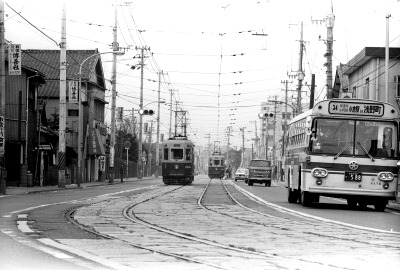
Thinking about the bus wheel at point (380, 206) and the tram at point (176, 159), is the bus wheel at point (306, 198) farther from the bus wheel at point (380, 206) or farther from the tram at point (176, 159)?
the tram at point (176, 159)

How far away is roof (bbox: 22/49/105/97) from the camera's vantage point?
211ft

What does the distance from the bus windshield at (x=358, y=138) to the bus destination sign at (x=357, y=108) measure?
0.97 ft

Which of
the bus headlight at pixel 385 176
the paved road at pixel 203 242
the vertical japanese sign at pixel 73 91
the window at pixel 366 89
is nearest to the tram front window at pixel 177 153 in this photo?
the vertical japanese sign at pixel 73 91

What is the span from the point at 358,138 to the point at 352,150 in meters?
0.42

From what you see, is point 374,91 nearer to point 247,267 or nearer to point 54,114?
point 54,114

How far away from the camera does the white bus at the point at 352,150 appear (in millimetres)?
23547

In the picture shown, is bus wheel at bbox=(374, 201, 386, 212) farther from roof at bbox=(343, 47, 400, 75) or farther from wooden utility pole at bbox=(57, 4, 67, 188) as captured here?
roof at bbox=(343, 47, 400, 75)

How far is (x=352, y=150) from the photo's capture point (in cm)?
2369

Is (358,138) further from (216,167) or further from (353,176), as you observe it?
(216,167)

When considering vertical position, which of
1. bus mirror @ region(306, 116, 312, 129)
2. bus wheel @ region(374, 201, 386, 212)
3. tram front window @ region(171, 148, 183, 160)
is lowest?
bus wheel @ region(374, 201, 386, 212)

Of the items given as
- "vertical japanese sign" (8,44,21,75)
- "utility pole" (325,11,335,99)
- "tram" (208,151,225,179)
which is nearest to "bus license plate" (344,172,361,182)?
"utility pole" (325,11,335,99)

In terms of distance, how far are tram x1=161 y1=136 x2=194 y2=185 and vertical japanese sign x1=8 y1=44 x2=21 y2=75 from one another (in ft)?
59.1

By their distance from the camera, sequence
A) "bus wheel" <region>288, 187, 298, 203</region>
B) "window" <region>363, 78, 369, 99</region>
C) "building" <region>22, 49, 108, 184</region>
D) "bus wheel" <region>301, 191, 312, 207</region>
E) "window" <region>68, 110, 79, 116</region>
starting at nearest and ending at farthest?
1. "bus wheel" <region>301, 191, 312, 207</region>
2. "bus wheel" <region>288, 187, 298, 203</region>
3. "window" <region>363, 78, 369, 99</region>
4. "building" <region>22, 49, 108, 184</region>
5. "window" <region>68, 110, 79, 116</region>

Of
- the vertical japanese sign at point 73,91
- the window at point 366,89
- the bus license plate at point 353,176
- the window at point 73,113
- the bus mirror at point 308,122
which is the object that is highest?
the window at point 366,89
